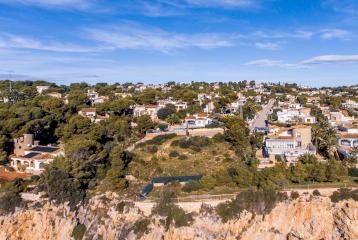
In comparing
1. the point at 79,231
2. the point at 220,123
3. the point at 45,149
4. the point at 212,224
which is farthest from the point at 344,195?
the point at 45,149

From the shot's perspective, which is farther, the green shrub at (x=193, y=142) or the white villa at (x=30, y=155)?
the green shrub at (x=193, y=142)

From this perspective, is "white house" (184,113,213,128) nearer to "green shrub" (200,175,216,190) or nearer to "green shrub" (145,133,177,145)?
"green shrub" (145,133,177,145)

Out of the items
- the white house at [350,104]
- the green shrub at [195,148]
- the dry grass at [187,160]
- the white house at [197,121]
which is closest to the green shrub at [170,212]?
the dry grass at [187,160]

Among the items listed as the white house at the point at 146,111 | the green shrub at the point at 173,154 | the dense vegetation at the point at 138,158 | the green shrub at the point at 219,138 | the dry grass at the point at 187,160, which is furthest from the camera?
the white house at the point at 146,111

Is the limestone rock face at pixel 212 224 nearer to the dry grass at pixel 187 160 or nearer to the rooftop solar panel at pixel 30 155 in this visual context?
the dry grass at pixel 187 160

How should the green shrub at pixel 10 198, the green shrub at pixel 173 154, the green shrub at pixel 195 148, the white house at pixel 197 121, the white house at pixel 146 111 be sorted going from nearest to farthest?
the green shrub at pixel 10 198 → the green shrub at pixel 173 154 → the green shrub at pixel 195 148 → the white house at pixel 197 121 → the white house at pixel 146 111

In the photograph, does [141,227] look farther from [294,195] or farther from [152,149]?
[152,149]

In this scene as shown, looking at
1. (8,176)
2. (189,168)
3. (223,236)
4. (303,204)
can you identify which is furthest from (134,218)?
(8,176)

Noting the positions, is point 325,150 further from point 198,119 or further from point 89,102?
point 89,102
